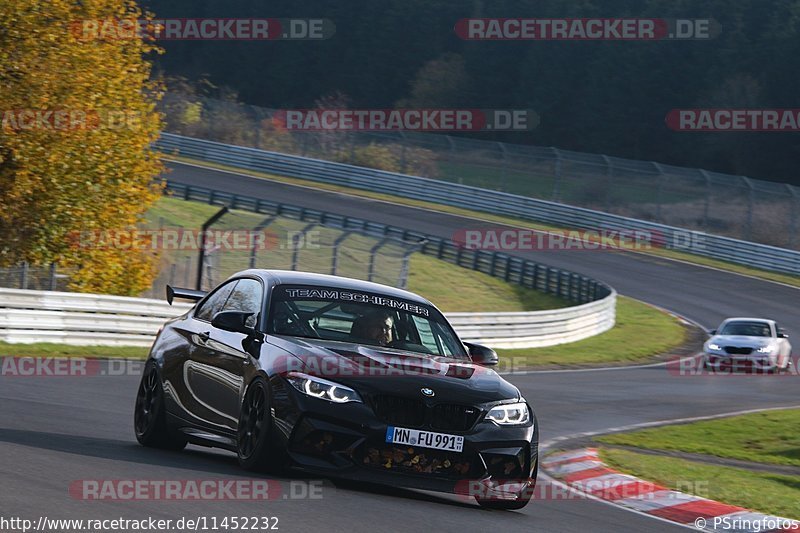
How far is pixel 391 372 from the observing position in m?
8.23

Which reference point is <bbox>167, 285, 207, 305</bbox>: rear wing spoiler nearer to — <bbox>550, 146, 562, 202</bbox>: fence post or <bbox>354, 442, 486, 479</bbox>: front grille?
<bbox>354, 442, 486, 479</bbox>: front grille

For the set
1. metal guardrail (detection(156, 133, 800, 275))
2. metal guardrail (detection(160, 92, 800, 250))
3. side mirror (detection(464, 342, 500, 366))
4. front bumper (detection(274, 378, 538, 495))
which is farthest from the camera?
metal guardrail (detection(160, 92, 800, 250))

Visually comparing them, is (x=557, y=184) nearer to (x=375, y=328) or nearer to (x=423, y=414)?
(x=375, y=328)

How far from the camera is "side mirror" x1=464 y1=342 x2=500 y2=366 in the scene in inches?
365

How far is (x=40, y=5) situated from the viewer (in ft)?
84.9

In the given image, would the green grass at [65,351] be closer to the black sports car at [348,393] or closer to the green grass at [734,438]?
the green grass at [734,438]

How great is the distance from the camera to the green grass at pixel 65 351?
19.0 metres

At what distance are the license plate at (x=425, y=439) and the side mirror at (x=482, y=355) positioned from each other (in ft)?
3.92

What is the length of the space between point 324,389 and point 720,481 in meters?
5.43

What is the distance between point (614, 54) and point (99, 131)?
58179mm

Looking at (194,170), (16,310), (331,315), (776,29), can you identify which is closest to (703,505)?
(331,315)

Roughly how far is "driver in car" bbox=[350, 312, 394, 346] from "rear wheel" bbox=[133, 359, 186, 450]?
1.76 meters

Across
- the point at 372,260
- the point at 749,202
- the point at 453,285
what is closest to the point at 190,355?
the point at 372,260

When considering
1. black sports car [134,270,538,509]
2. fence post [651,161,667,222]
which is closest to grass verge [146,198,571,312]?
fence post [651,161,667,222]
